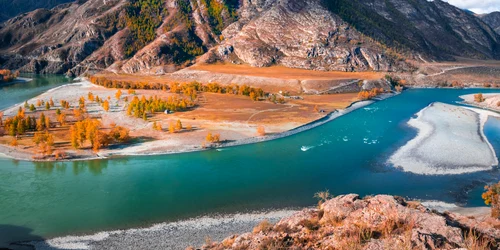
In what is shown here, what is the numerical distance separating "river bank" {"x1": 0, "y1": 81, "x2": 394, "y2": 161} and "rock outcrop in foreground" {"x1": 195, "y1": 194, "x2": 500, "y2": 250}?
52.2 meters

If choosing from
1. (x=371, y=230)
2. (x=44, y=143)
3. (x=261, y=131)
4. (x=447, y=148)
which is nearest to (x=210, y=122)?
(x=261, y=131)

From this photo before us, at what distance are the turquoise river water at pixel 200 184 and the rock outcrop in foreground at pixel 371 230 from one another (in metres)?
26.1

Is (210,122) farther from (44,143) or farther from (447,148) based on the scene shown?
(447,148)

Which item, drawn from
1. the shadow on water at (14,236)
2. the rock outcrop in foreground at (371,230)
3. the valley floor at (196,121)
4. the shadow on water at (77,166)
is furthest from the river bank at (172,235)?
the valley floor at (196,121)

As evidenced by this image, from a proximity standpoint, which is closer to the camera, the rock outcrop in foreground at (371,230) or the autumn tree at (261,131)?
the rock outcrop in foreground at (371,230)

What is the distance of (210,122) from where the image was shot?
293 ft

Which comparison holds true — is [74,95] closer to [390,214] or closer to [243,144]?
[243,144]

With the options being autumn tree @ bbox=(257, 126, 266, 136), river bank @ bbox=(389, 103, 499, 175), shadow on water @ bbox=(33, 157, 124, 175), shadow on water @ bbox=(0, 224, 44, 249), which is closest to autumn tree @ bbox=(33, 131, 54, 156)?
shadow on water @ bbox=(33, 157, 124, 175)

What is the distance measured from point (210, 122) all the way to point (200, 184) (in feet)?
124

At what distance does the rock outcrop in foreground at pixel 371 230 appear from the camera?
14.0m

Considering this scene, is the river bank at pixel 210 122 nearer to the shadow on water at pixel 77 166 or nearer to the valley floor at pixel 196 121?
the valley floor at pixel 196 121

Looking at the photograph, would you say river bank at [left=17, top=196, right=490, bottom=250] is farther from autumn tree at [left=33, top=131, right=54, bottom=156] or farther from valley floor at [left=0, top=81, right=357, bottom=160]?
autumn tree at [left=33, top=131, right=54, bottom=156]

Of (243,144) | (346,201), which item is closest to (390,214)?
(346,201)

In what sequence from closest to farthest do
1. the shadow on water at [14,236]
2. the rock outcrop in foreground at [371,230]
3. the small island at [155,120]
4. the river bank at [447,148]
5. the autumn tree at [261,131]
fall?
1. the rock outcrop in foreground at [371,230]
2. the shadow on water at [14,236]
3. the river bank at [447,148]
4. the small island at [155,120]
5. the autumn tree at [261,131]
